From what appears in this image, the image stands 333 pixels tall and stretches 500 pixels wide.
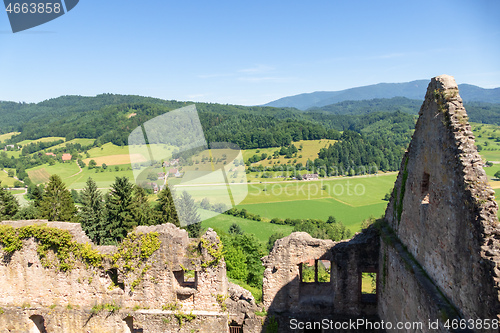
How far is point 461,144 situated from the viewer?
7957mm

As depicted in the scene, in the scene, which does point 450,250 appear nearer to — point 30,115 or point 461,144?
point 461,144

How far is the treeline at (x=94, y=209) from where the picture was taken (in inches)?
1156

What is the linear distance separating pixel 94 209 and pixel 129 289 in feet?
66.9

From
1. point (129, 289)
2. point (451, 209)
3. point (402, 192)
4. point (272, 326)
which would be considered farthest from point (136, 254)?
point (451, 209)

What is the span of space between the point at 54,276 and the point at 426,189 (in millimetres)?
14987

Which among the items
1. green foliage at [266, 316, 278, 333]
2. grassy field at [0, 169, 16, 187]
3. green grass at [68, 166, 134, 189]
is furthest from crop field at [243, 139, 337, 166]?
green foliage at [266, 316, 278, 333]

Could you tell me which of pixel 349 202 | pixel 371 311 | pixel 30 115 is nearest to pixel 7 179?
pixel 349 202

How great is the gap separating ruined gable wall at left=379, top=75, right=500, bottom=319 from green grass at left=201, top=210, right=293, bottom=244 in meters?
42.0

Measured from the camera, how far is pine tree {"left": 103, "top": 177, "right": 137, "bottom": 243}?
104 feet

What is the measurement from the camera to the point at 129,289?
1430 cm

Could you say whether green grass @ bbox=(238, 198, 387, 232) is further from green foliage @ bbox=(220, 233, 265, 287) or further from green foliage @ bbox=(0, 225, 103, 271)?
green foliage @ bbox=(0, 225, 103, 271)

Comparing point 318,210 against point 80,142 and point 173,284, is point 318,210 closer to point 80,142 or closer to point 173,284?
point 173,284

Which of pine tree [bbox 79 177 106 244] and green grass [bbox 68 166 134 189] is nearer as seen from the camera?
pine tree [bbox 79 177 106 244]

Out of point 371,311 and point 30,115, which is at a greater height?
point 30,115
